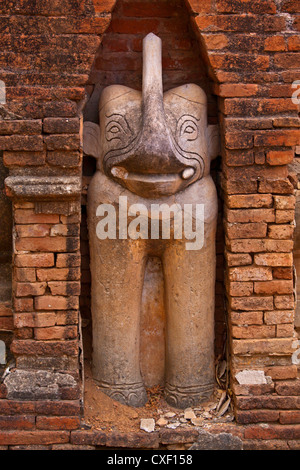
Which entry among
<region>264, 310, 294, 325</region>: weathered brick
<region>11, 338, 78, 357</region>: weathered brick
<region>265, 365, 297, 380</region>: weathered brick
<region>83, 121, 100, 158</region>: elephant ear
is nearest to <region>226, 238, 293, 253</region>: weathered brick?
<region>264, 310, 294, 325</region>: weathered brick

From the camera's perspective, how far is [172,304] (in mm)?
4004

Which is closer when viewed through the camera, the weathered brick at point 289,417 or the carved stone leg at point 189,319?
the weathered brick at point 289,417

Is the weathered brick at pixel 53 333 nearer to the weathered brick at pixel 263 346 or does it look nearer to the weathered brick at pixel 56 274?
the weathered brick at pixel 56 274

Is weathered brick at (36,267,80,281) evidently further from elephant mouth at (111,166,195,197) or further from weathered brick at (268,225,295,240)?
weathered brick at (268,225,295,240)

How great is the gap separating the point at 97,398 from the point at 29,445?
1.67 ft

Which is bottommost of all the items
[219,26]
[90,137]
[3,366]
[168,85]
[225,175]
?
[3,366]

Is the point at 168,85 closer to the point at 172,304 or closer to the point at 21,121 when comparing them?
the point at 21,121

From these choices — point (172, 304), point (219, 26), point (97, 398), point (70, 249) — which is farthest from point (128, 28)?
point (97, 398)

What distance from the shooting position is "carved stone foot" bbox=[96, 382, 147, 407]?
3.97 metres

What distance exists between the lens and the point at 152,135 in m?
3.62

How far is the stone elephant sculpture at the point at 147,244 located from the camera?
12.5 feet

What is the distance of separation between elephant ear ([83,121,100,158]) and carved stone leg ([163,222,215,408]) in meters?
0.80

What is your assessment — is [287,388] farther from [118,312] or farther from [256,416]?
[118,312]

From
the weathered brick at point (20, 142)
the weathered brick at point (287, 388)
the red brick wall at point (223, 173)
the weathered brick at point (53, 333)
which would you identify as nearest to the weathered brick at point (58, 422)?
the red brick wall at point (223, 173)
